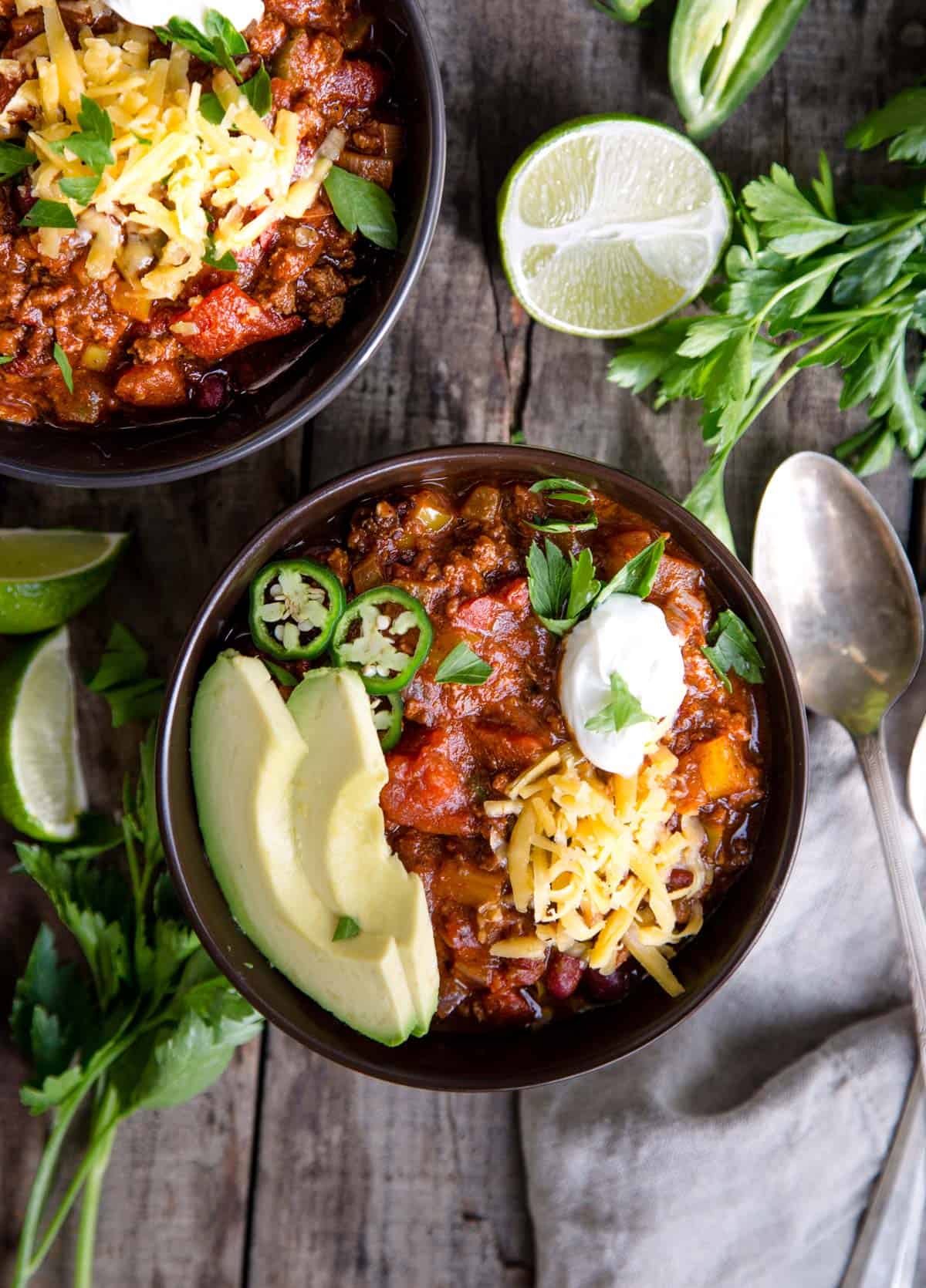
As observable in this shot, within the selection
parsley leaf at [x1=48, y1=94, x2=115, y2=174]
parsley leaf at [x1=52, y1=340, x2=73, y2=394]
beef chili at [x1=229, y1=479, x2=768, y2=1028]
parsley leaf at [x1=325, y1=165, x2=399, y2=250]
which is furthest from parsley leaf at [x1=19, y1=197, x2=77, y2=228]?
beef chili at [x1=229, y1=479, x2=768, y2=1028]

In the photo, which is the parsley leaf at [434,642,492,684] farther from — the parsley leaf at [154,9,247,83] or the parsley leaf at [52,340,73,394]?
the parsley leaf at [154,9,247,83]

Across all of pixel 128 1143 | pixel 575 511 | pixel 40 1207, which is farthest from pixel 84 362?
pixel 40 1207

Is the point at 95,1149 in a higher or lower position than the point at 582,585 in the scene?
lower

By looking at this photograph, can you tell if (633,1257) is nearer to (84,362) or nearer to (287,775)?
(287,775)

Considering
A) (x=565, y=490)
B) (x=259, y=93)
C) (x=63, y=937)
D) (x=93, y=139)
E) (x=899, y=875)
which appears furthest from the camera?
(x=63, y=937)

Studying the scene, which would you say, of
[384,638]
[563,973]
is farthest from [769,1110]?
[384,638]

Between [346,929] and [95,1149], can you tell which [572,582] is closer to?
[346,929]
